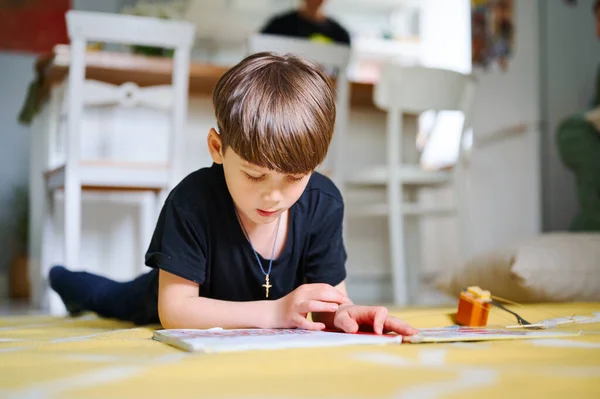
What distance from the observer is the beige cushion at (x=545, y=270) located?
4.58ft

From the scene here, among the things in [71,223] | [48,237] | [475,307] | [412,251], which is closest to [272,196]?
[475,307]

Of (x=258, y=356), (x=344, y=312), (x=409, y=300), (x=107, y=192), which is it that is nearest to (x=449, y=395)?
(x=258, y=356)

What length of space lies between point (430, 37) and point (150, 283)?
422 centimetres

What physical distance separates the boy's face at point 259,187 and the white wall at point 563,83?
6.27ft

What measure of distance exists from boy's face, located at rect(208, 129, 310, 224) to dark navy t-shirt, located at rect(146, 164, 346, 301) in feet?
0.35

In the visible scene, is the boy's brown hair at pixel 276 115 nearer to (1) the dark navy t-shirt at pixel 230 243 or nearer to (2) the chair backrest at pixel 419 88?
(1) the dark navy t-shirt at pixel 230 243

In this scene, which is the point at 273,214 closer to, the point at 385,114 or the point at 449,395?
the point at 449,395

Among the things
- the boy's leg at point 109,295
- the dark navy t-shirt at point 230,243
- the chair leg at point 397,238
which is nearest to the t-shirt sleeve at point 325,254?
the dark navy t-shirt at point 230,243

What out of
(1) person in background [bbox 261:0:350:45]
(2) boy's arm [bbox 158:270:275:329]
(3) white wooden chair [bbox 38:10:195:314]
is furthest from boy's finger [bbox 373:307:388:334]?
(1) person in background [bbox 261:0:350:45]

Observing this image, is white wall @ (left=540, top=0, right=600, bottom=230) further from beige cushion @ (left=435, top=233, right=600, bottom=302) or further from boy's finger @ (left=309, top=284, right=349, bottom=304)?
boy's finger @ (left=309, top=284, right=349, bottom=304)

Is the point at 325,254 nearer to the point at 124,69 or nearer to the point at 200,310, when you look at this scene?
the point at 200,310

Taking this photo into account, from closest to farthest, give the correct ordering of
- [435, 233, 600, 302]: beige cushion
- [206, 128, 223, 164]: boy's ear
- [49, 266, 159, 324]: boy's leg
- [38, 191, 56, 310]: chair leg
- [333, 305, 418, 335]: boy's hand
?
1. [333, 305, 418, 335]: boy's hand
2. [206, 128, 223, 164]: boy's ear
3. [49, 266, 159, 324]: boy's leg
4. [435, 233, 600, 302]: beige cushion
5. [38, 191, 56, 310]: chair leg

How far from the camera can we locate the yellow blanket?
0.49m

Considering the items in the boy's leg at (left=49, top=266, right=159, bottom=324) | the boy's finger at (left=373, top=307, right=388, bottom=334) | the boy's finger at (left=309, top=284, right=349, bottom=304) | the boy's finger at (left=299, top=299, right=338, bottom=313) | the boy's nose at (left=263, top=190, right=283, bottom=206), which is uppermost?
the boy's nose at (left=263, top=190, right=283, bottom=206)
